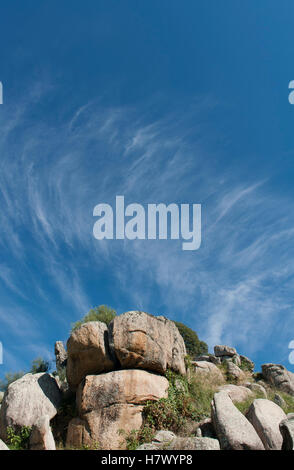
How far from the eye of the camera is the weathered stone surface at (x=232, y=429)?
13477 millimetres

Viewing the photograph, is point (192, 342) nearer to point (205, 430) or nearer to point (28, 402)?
point (28, 402)

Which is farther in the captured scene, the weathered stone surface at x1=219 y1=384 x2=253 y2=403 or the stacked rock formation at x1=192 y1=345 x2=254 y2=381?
the stacked rock formation at x1=192 y1=345 x2=254 y2=381

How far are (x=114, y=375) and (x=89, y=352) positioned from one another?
185 cm

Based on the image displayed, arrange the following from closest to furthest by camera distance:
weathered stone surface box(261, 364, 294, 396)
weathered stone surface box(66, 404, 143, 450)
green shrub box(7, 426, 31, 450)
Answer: weathered stone surface box(66, 404, 143, 450), green shrub box(7, 426, 31, 450), weathered stone surface box(261, 364, 294, 396)

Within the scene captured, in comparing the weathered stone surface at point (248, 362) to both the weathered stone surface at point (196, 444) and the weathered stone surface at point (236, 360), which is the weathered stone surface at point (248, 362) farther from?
the weathered stone surface at point (196, 444)

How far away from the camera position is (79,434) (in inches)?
667

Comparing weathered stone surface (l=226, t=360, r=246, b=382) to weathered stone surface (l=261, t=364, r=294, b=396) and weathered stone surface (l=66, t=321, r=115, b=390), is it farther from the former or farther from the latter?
weathered stone surface (l=66, t=321, r=115, b=390)

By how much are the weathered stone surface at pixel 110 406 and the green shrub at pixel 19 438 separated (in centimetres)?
199

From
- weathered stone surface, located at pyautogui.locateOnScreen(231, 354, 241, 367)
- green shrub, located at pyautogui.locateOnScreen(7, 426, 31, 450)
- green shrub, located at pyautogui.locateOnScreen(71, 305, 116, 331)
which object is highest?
green shrub, located at pyautogui.locateOnScreen(71, 305, 116, 331)

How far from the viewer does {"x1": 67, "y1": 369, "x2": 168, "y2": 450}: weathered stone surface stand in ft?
53.9

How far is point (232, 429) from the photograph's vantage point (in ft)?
46.0

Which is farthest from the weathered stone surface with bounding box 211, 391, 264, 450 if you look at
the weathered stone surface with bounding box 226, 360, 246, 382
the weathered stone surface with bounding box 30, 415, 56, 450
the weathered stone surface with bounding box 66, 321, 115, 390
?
the weathered stone surface with bounding box 226, 360, 246, 382

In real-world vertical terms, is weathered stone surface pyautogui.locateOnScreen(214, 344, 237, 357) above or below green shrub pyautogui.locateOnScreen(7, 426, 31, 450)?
above

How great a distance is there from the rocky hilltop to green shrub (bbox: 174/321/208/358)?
41.7 meters
